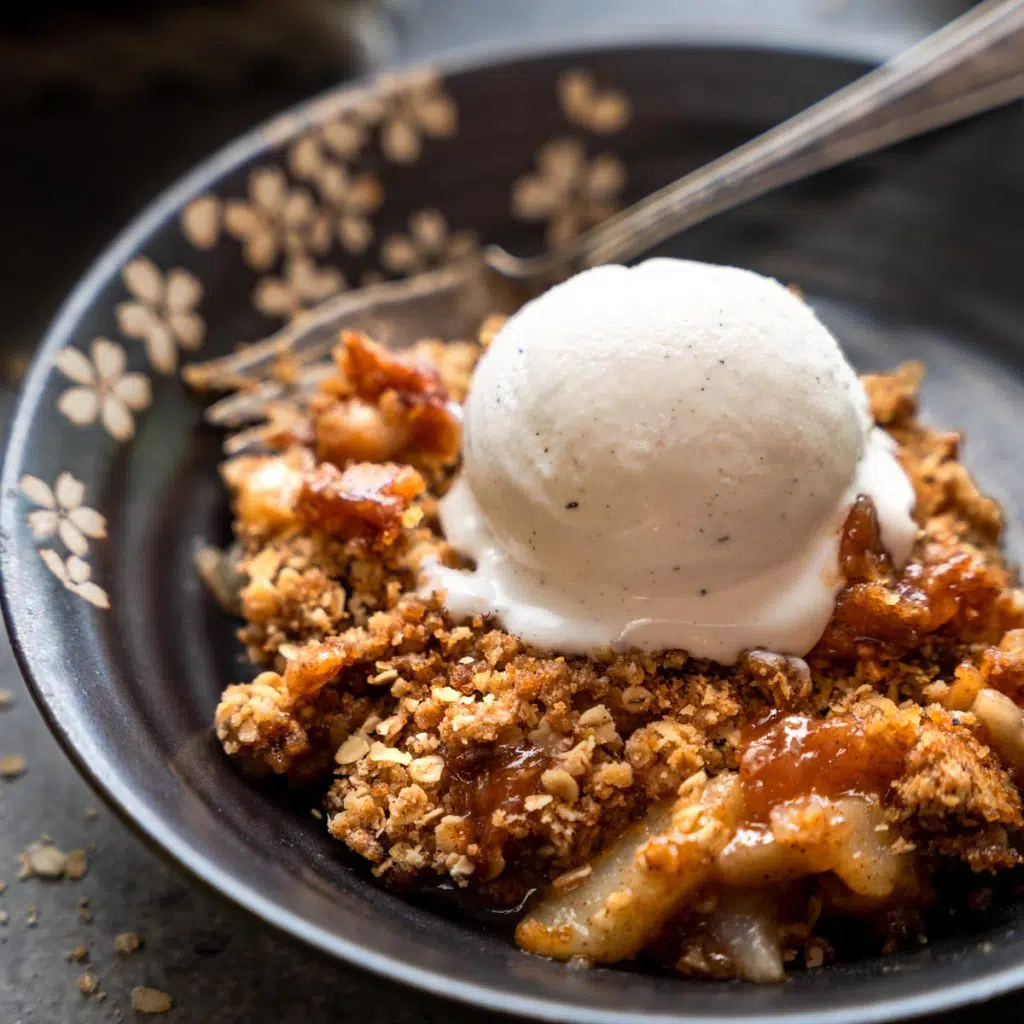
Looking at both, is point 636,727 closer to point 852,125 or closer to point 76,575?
point 76,575

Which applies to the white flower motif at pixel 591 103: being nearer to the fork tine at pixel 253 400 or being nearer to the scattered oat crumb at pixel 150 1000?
the fork tine at pixel 253 400

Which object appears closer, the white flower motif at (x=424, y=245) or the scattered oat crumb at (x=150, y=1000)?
the scattered oat crumb at (x=150, y=1000)

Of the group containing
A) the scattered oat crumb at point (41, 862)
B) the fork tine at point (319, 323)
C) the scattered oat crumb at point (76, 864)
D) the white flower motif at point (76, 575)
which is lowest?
the scattered oat crumb at point (76, 864)

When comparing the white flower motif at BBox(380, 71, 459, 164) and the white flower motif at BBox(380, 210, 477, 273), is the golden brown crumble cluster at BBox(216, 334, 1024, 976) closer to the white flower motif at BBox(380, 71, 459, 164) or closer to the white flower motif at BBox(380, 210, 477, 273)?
the white flower motif at BBox(380, 210, 477, 273)

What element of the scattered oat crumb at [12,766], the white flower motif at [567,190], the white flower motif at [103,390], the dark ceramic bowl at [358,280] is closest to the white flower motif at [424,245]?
the dark ceramic bowl at [358,280]

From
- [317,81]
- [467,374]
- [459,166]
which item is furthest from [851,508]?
[317,81]

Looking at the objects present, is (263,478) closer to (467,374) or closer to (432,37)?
(467,374)
